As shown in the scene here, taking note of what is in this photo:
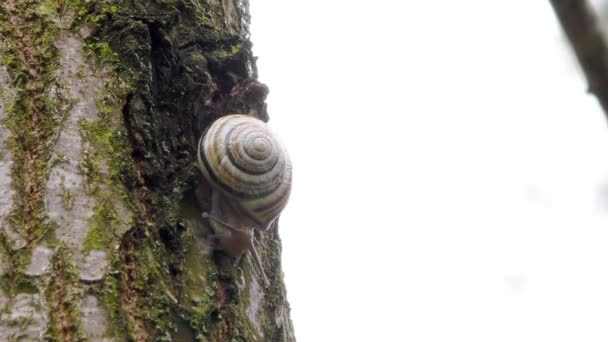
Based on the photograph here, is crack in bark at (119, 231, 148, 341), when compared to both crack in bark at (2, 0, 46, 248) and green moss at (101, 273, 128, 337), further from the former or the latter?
crack in bark at (2, 0, 46, 248)

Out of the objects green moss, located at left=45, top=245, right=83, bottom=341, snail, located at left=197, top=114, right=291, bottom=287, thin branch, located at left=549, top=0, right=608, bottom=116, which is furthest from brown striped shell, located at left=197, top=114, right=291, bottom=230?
thin branch, located at left=549, top=0, right=608, bottom=116

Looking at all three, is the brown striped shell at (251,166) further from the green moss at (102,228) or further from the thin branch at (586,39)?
the thin branch at (586,39)

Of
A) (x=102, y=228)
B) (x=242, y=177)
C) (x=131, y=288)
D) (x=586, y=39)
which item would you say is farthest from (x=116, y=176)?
(x=586, y=39)

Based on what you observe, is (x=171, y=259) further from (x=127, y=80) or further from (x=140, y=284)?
(x=127, y=80)

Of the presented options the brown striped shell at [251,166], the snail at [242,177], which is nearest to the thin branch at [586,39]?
the snail at [242,177]

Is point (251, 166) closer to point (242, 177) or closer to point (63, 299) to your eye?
point (242, 177)

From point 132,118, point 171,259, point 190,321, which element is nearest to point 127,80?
point 132,118
